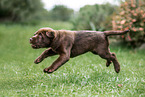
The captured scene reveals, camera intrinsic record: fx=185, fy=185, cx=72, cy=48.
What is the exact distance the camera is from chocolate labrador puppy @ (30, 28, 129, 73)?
3.66m

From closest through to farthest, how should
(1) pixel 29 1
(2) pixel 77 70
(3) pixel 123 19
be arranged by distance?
(2) pixel 77 70 → (3) pixel 123 19 → (1) pixel 29 1

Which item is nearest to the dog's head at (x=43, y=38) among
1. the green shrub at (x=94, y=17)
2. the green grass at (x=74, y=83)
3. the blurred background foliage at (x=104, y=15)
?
the green grass at (x=74, y=83)

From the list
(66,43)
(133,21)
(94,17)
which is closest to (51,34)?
(66,43)

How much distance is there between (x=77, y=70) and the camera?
488 cm

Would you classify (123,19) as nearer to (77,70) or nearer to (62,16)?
(77,70)

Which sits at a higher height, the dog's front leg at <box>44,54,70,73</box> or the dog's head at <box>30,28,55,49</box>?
the dog's head at <box>30,28,55,49</box>

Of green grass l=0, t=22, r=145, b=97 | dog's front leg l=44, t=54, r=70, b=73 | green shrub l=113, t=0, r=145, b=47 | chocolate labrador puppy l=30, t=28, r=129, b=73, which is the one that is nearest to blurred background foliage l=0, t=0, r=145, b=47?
green shrub l=113, t=0, r=145, b=47

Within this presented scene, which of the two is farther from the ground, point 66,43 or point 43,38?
point 43,38

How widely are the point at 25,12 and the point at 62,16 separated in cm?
783

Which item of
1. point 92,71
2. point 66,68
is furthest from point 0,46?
point 92,71

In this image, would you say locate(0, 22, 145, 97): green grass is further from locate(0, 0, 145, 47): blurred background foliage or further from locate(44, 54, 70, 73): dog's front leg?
locate(0, 0, 145, 47): blurred background foliage

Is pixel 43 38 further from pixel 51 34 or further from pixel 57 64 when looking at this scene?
pixel 57 64

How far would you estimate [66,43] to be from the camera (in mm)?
3826

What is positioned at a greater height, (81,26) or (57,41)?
(57,41)
